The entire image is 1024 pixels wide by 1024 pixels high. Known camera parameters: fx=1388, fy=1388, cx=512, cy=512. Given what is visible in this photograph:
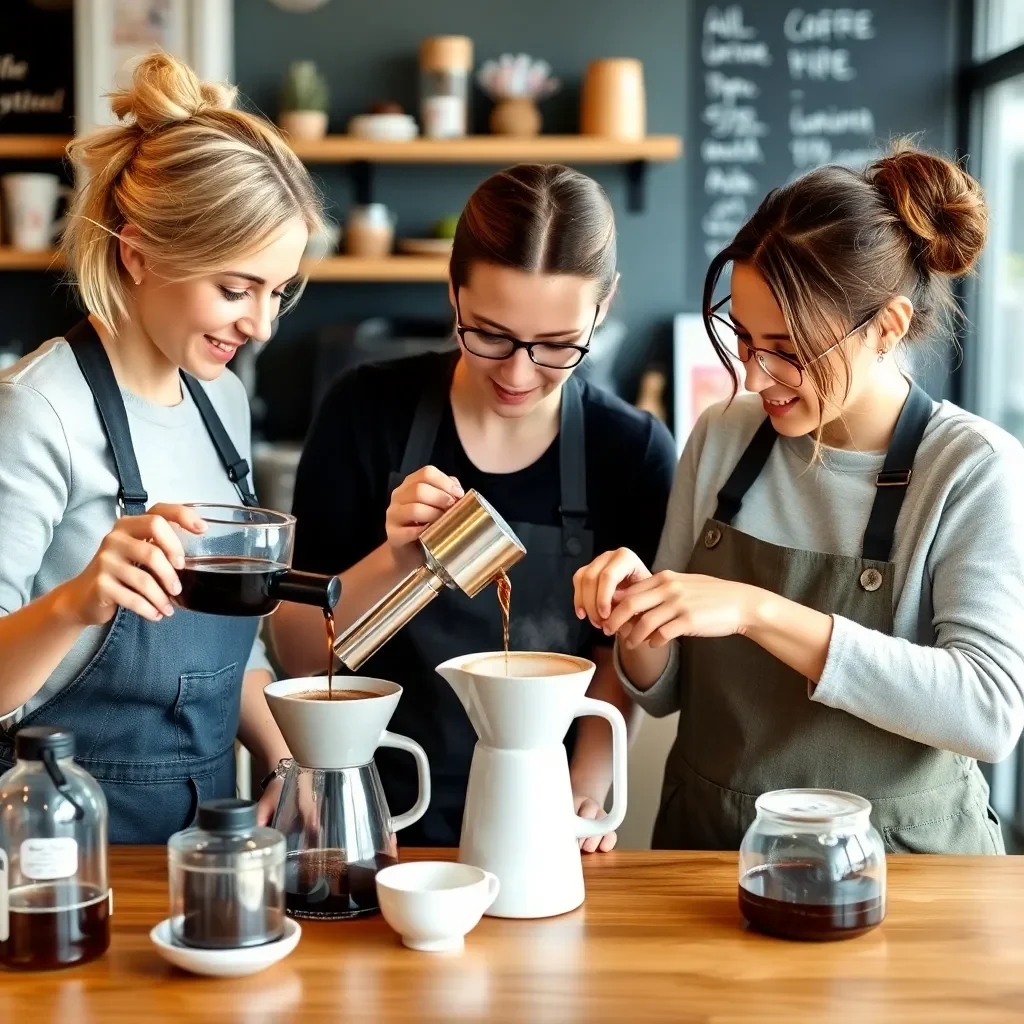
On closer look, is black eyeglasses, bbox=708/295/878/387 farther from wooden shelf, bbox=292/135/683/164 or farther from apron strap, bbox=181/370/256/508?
wooden shelf, bbox=292/135/683/164

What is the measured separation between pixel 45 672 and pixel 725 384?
3.11 metres

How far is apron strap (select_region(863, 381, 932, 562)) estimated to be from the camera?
1.65 meters

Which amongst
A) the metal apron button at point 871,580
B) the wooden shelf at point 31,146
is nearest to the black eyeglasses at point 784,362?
the metal apron button at point 871,580

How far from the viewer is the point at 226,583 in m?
1.36

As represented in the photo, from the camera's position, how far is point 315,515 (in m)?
1.93

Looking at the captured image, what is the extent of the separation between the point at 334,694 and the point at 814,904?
499 millimetres

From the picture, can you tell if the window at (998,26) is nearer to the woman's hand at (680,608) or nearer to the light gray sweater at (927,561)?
the light gray sweater at (927,561)

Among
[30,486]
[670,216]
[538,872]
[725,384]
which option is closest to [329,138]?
[670,216]

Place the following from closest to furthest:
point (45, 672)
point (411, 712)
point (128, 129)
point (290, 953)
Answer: point (290, 953), point (45, 672), point (128, 129), point (411, 712)

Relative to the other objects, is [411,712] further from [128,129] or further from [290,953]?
[128,129]

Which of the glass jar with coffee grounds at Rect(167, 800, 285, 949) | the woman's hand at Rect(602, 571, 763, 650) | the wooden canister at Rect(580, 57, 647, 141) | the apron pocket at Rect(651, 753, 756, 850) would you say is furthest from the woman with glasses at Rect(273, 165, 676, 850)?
the wooden canister at Rect(580, 57, 647, 141)

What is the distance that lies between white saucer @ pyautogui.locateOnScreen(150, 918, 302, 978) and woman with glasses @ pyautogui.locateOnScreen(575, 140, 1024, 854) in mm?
486

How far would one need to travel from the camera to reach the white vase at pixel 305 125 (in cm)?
414

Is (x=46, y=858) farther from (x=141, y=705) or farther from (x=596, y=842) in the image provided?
(x=596, y=842)
